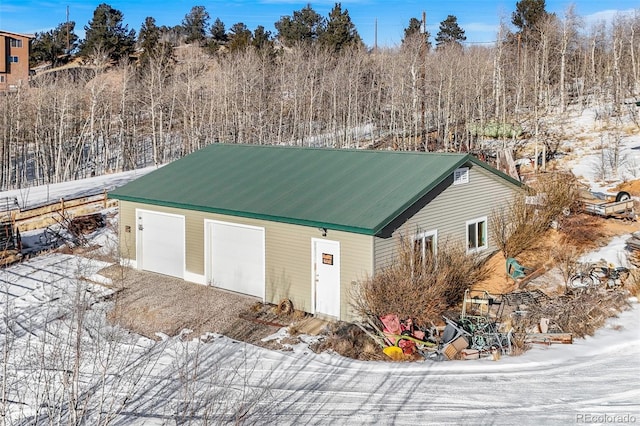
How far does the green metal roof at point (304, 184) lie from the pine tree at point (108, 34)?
52210 millimetres

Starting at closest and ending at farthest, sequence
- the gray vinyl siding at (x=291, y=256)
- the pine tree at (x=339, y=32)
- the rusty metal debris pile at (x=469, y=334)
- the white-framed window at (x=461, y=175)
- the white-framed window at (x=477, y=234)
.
A: 1. the rusty metal debris pile at (x=469, y=334)
2. the gray vinyl siding at (x=291, y=256)
3. the white-framed window at (x=461, y=175)
4. the white-framed window at (x=477, y=234)
5. the pine tree at (x=339, y=32)

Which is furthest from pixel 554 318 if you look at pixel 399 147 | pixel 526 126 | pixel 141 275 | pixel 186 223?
pixel 526 126

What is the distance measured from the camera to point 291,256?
45.1 ft

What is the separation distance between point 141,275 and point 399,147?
24.6 m

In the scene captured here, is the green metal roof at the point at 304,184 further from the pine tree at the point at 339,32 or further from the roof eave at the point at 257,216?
the pine tree at the point at 339,32

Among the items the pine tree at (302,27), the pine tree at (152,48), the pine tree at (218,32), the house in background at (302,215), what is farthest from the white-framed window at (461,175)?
the pine tree at (218,32)

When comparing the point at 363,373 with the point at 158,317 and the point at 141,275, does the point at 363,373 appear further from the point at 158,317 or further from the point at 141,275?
the point at 141,275

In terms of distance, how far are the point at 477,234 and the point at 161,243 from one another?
369 inches

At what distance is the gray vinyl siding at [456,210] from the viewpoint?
42.4ft

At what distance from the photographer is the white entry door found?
1294 cm

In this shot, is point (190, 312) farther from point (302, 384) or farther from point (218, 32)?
point (218, 32)

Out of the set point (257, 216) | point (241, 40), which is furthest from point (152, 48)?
point (257, 216)

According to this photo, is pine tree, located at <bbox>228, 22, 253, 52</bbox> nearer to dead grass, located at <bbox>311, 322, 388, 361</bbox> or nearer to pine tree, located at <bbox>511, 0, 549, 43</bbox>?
pine tree, located at <bbox>511, 0, 549, 43</bbox>

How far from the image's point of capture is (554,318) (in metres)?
11.7
